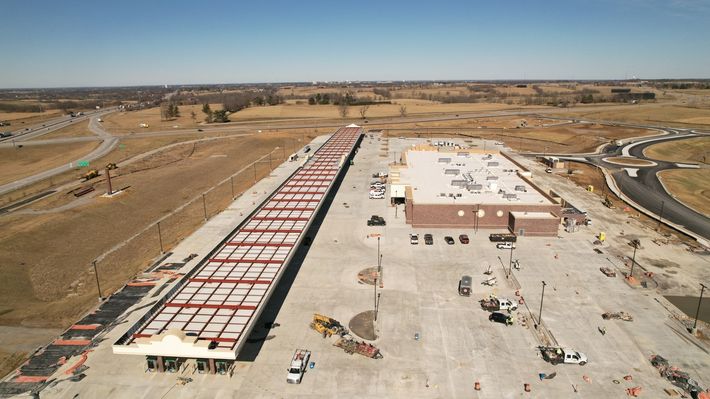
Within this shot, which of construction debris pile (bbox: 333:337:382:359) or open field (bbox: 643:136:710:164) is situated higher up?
open field (bbox: 643:136:710:164)

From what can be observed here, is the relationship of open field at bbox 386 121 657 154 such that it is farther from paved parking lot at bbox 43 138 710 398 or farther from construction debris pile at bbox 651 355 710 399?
construction debris pile at bbox 651 355 710 399

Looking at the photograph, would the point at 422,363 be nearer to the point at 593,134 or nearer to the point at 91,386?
the point at 91,386

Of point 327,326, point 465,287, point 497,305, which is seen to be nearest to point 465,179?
point 465,287

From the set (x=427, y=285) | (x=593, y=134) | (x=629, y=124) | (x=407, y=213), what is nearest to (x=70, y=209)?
(x=407, y=213)

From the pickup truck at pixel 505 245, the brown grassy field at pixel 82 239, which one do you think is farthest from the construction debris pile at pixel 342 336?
the pickup truck at pixel 505 245

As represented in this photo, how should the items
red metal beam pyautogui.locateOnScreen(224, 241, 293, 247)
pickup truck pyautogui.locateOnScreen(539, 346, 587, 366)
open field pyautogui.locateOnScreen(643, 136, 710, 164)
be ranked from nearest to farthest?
pickup truck pyautogui.locateOnScreen(539, 346, 587, 366) < red metal beam pyautogui.locateOnScreen(224, 241, 293, 247) < open field pyautogui.locateOnScreen(643, 136, 710, 164)

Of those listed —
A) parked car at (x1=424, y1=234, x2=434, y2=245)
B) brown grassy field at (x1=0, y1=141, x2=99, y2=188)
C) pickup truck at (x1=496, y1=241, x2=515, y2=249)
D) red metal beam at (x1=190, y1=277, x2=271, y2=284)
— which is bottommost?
A: pickup truck at (x1=496, y1=241, x2=515, y2=249)

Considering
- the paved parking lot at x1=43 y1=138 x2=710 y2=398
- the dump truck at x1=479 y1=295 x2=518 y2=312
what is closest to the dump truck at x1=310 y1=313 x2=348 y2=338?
the paved parking lot at x1=43 y1=138 x2=710 y2=398
